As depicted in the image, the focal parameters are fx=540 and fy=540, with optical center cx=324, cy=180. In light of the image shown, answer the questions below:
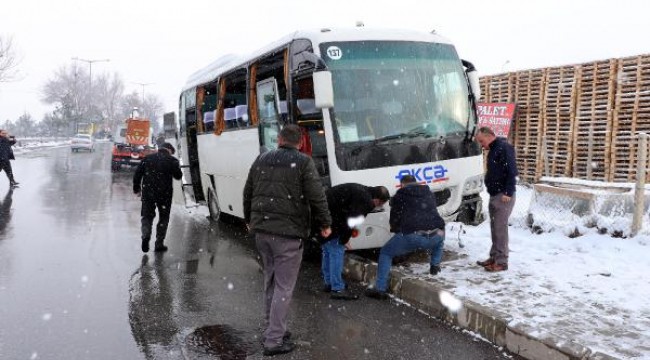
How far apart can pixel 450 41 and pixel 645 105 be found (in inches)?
305

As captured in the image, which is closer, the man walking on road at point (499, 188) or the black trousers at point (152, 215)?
the man walking on road at point (499, 188)

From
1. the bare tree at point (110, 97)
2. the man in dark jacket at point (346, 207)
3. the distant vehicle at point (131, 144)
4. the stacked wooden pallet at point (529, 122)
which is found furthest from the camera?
the bare tree at point (110, 97)

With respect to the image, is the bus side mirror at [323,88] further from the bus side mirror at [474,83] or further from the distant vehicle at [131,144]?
the distant vehicle at [131,144]

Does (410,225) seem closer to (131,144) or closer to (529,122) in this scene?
(529,122)

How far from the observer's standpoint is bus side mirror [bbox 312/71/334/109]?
5930mm

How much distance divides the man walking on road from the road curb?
1.01 meters

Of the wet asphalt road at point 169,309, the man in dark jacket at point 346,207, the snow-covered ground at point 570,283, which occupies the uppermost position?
the man in dark jacket at point 346,207

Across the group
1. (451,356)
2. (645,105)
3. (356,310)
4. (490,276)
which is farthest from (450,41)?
(645,105)

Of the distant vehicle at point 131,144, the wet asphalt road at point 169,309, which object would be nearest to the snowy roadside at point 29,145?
the distant vehicle at point 131,144

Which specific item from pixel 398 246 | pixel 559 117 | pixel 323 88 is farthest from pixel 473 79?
pixel 559 117

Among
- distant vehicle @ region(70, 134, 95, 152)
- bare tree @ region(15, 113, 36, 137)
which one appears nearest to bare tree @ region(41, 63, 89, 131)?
bare tree @ region(15, 113, 36, 137)

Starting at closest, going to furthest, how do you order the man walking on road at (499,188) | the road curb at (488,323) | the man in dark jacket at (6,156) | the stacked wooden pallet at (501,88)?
1. the road curb at (488,323)
2. the man walking on road at (499,188)
3. the man in dark jacket at (6,156)
4. the stacked wooden pallet at (501,88)

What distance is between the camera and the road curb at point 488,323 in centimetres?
403

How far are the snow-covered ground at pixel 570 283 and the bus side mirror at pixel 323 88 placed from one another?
2138mm
